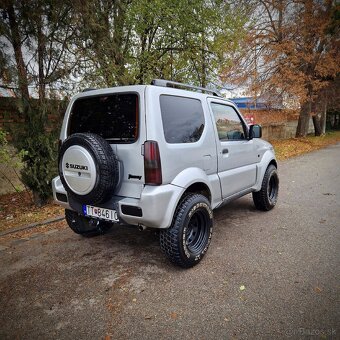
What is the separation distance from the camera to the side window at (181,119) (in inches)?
116

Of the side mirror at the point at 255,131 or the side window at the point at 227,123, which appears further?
the side mirror at the point at 255,131

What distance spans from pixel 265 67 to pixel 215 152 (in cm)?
1408

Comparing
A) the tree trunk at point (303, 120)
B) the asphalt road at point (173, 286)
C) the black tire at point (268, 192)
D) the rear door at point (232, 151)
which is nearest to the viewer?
the asphalt road at point (173, 286)

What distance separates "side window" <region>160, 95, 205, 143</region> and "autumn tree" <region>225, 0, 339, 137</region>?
40.9 feet

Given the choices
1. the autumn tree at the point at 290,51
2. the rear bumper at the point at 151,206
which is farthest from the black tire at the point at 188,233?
Result: the autumn tree at the point at 290,51

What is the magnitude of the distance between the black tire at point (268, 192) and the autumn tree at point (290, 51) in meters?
10.8

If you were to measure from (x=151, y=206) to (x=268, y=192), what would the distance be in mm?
3014

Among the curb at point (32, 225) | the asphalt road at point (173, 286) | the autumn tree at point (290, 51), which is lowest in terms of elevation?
the asphalt road at point (173, 286)

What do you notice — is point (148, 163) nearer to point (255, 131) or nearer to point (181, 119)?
point (181, 119)

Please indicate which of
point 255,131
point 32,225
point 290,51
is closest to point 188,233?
point 255,131

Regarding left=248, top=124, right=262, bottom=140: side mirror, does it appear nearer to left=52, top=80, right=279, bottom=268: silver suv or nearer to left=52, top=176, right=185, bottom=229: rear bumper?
left=52, top=80, right=279, bottom=268: silver suv

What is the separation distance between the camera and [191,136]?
10.6 feet

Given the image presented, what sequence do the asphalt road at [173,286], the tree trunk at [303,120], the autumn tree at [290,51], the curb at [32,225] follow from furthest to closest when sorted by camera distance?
the tree trunk at [303,120]
the autumn tree at [290,51]
the curb at [32,225]
the asphalt road at [173,286]

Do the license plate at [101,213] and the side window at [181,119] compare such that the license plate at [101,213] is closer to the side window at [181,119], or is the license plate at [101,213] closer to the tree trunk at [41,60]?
the side window at [181,119]
